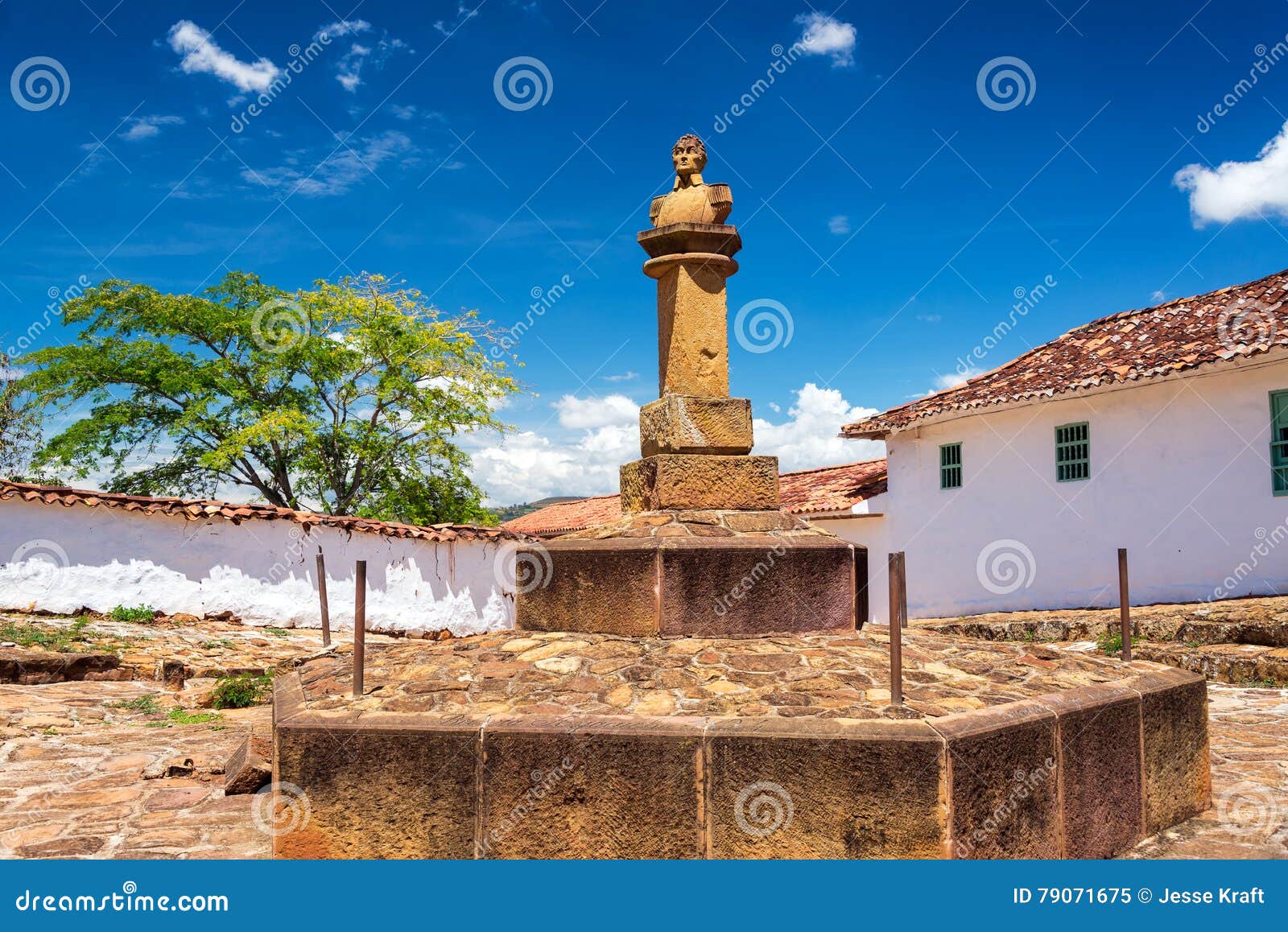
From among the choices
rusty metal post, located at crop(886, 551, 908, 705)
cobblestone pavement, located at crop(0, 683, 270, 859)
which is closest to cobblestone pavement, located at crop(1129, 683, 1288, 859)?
rusty metal post, located at crop(886, 551, 908, 705)

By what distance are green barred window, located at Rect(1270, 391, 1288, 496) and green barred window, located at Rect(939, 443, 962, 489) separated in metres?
4.44

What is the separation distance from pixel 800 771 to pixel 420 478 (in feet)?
59.3

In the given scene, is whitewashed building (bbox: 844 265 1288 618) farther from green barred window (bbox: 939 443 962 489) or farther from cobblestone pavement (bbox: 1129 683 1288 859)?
cobblestone pavement (bbox: 1129 683 1288 859)

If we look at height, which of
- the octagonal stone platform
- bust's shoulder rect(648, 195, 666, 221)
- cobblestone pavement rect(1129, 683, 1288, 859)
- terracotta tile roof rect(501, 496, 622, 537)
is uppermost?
bust's shoulder rect(648, 195, 666, 221)

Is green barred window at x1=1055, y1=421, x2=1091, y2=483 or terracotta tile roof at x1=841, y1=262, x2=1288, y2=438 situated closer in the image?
terracotta tile roof at x1=841, y1=262, x2=1288, y2=438

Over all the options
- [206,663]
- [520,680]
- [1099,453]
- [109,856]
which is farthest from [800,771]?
[1099,453]

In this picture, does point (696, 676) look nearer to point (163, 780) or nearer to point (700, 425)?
point (700, 425)

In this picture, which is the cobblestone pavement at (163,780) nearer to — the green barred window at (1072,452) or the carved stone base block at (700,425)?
the carved stone base block at (700,425)

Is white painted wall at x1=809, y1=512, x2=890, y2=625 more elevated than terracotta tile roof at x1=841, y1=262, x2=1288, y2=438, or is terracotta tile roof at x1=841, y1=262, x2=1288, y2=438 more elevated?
terracotta tile roof at x1=841, y1=262, x2=1288, y2=438

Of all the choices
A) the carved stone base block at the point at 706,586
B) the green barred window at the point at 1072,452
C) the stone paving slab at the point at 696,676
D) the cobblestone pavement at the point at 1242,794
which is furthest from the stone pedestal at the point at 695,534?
the green barred window at the point at 1072,452

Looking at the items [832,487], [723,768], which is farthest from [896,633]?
[832,487]

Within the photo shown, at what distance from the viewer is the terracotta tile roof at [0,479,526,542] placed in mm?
10727

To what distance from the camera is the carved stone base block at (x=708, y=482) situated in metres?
5.14

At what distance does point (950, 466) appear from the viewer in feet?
47.0
